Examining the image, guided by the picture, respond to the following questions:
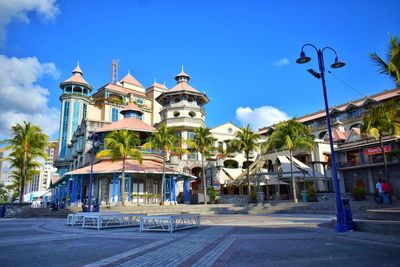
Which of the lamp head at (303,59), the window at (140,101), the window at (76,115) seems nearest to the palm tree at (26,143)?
the window at (76,115)

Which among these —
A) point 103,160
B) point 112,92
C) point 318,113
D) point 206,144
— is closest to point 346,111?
point 318,113

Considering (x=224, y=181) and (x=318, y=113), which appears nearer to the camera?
(x=224, y=181)

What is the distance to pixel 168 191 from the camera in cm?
3594

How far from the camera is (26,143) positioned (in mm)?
32312

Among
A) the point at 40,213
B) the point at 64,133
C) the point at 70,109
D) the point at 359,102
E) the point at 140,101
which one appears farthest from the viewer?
the point at 140,101

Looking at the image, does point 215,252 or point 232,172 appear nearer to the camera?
point 215,252

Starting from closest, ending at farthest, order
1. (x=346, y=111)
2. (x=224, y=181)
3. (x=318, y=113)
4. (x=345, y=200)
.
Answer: (x=345, y=200)
(x=224, y=181)
(x=346, y=111)
(x=318, y=113)

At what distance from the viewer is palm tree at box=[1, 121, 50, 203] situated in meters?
32.3

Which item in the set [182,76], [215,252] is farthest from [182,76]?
[215,252]

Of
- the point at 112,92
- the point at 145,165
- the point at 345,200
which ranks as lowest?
the point at 345,200

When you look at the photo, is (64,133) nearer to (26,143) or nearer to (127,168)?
(26,143)

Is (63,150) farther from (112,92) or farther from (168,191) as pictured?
(168,191)

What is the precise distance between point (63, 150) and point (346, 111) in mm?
49234

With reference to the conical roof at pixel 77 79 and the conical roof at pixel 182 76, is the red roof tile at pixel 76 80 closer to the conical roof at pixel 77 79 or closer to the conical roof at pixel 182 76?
the conical roof at pixel 77 79
